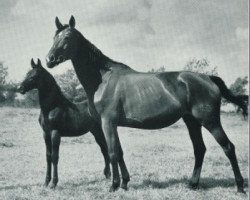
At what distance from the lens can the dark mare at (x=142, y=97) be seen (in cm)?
557

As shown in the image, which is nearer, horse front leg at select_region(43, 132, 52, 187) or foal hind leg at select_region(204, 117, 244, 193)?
foal hind leg at select_region(204, 117, 244, 193)

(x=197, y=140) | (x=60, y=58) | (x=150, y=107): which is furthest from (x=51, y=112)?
(x=197, y=140)

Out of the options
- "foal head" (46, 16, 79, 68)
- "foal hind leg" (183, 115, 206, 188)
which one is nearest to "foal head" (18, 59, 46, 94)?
"foal head" (46, 16, 79, 68)

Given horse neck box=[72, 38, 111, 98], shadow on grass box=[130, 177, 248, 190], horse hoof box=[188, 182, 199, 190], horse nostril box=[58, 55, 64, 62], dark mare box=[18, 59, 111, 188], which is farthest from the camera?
dark mare box=[18, 59, 111, 188]

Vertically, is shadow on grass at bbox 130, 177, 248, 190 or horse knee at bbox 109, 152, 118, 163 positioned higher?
horse knee at bbox 109, 152, 118, 163

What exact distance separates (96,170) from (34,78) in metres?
3.31

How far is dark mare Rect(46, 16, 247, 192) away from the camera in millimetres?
5574

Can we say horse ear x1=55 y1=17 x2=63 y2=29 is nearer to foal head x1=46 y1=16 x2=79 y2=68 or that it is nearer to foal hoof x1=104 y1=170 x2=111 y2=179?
foal head x1=46 y1=16 x2=79 y2=68

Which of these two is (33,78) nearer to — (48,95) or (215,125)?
(48,95)

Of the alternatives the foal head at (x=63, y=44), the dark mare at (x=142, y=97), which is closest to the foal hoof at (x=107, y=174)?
the dark mare at (x=142, y=97)

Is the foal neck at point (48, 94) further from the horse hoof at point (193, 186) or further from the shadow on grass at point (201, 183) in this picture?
the horse hoof at point (193, 186)

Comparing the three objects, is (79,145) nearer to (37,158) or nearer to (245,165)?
(37,158)

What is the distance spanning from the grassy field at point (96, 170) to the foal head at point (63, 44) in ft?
8.07

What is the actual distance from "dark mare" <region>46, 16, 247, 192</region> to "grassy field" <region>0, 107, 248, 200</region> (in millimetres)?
656
